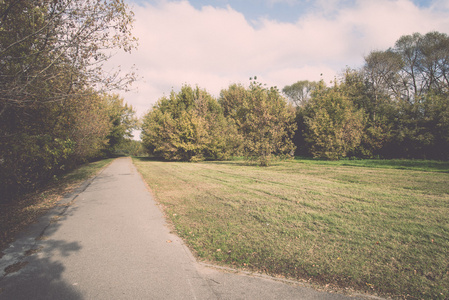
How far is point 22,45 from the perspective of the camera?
5965 millimetres

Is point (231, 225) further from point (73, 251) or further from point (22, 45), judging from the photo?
point (22, 45)

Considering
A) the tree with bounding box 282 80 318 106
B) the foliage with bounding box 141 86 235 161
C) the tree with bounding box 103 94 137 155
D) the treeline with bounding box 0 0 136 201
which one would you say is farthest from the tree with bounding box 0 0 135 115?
the tree with bounding box 282 80 318 106

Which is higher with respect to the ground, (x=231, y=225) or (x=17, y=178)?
(x=17, y=178)

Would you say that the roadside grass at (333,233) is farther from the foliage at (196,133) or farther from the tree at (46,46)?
the foliage at (196,133)

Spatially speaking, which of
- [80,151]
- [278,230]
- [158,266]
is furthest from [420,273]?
[80,151]

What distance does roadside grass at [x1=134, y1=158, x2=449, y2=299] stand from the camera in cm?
327

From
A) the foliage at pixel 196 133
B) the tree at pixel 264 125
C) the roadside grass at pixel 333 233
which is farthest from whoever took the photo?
the foliage at pixel 196 133

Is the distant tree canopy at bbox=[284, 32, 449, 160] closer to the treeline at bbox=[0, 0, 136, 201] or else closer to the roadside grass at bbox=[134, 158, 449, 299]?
the roadside grass at bbox=[134, 158, 449, 299]

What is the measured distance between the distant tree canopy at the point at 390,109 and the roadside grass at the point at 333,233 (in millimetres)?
13994

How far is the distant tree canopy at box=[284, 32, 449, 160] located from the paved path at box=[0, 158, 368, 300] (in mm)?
19880

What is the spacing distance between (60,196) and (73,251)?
5517 mm

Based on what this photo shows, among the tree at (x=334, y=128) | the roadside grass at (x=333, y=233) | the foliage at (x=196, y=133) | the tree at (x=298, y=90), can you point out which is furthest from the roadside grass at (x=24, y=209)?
the tree at (x=298, y=90)

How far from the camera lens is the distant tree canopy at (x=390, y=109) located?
20.8 m

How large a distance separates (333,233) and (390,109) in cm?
2554
